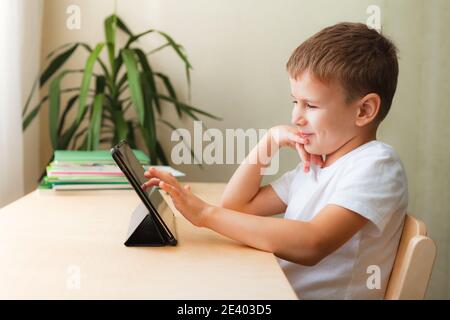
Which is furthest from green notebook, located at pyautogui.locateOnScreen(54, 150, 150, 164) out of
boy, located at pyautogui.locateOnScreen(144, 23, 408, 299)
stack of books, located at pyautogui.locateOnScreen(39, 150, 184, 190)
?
boy, located at pyautogui.locateOnScreen(144, 23, 408, 299)

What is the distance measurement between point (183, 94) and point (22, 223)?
1.16 metres

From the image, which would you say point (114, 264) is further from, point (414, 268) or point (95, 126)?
point (95, 126)

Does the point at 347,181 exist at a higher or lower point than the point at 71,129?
higher

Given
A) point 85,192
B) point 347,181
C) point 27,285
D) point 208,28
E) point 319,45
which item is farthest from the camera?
point 208,28

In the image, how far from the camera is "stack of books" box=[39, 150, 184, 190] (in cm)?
Result: 166

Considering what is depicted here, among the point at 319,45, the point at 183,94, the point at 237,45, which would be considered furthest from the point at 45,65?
the point at 319,45

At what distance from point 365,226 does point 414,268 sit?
0.40ft

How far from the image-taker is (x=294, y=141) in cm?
129

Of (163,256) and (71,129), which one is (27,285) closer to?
(163,256)

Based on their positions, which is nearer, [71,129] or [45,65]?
[71,129]

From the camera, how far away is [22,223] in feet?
4.07

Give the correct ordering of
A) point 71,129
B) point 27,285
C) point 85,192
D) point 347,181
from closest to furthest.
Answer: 1. point 27,285
2. point 347,181
3. point 85,192
4. point 71,129

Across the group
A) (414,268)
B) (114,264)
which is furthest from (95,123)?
(414,268)

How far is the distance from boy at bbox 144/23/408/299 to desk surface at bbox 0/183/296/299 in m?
0.05
